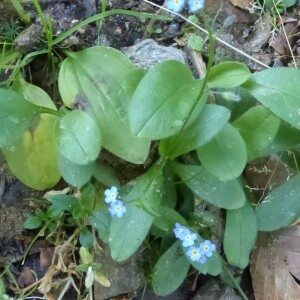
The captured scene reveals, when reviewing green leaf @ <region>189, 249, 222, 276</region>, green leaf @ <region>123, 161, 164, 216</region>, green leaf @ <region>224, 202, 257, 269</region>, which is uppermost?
green leaf @ <region>123, 161, 164, 216</region>

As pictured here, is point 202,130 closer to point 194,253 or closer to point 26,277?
point 194,253

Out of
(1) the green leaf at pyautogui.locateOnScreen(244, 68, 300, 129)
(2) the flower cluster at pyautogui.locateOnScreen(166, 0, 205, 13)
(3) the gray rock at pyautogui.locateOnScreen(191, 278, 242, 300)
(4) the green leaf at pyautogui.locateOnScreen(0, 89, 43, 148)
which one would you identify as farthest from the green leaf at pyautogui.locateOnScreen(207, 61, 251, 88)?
(3) the gray rock at pyautogui.locateOnScreen(191, 278, 242, 300)

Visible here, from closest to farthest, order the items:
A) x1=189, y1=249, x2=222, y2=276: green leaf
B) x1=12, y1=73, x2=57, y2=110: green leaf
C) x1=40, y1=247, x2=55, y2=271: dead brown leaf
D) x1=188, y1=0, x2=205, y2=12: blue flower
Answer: x1=188, y1=0, x2=205, y2=12: blue flower → x1=189, y1=249, x2=222, y2=276: green leaf → x1=12, y1=73, x2=57, y2=110: green leaf → x1=40, y1=247, x2=55, y2=271: dead brown leaf

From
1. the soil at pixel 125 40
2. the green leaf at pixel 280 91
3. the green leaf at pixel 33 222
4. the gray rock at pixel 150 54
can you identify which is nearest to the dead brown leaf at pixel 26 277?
the soil at pixel 125 40

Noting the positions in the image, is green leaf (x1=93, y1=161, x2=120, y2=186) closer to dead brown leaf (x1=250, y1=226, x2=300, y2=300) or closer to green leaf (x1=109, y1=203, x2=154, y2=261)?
green leaf (x1=109, y1=203, x2=154, y2=261)

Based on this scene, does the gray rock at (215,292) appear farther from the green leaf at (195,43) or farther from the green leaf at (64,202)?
the green leaf at (195,43)

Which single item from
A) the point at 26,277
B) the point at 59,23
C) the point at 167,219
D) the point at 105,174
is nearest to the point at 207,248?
the point at 167,219
